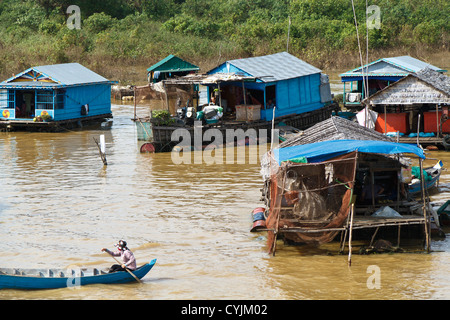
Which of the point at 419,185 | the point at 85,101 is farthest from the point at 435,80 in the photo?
the point at 85,101

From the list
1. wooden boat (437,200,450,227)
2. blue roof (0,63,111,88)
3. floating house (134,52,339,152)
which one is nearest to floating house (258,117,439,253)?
wooden boat (437,200,450,227)

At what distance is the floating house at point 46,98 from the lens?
91.4 feet

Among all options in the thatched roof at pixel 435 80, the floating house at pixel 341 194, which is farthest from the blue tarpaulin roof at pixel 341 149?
the thatched roof at pixel 435 80

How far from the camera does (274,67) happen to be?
27234 millimetres

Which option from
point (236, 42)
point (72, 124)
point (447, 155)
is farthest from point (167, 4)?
point (447, 155)

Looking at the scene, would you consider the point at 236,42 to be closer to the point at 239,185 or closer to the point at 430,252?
the point at 239,185

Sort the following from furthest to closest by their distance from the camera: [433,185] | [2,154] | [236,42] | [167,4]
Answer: [167,4] < [236,42] < [2,154] < [433,185]

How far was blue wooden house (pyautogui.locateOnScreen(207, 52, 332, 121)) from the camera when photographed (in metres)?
25.7

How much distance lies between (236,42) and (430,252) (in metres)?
35.2

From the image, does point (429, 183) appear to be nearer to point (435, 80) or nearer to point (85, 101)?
point (435, 80)

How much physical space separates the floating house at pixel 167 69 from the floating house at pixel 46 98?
14.5 feet

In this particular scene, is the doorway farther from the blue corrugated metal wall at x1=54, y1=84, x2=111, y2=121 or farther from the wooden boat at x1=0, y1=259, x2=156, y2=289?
the wooden boat at x1=0, y1=259, x2=156, y2=289

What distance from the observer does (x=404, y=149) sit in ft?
43.4
